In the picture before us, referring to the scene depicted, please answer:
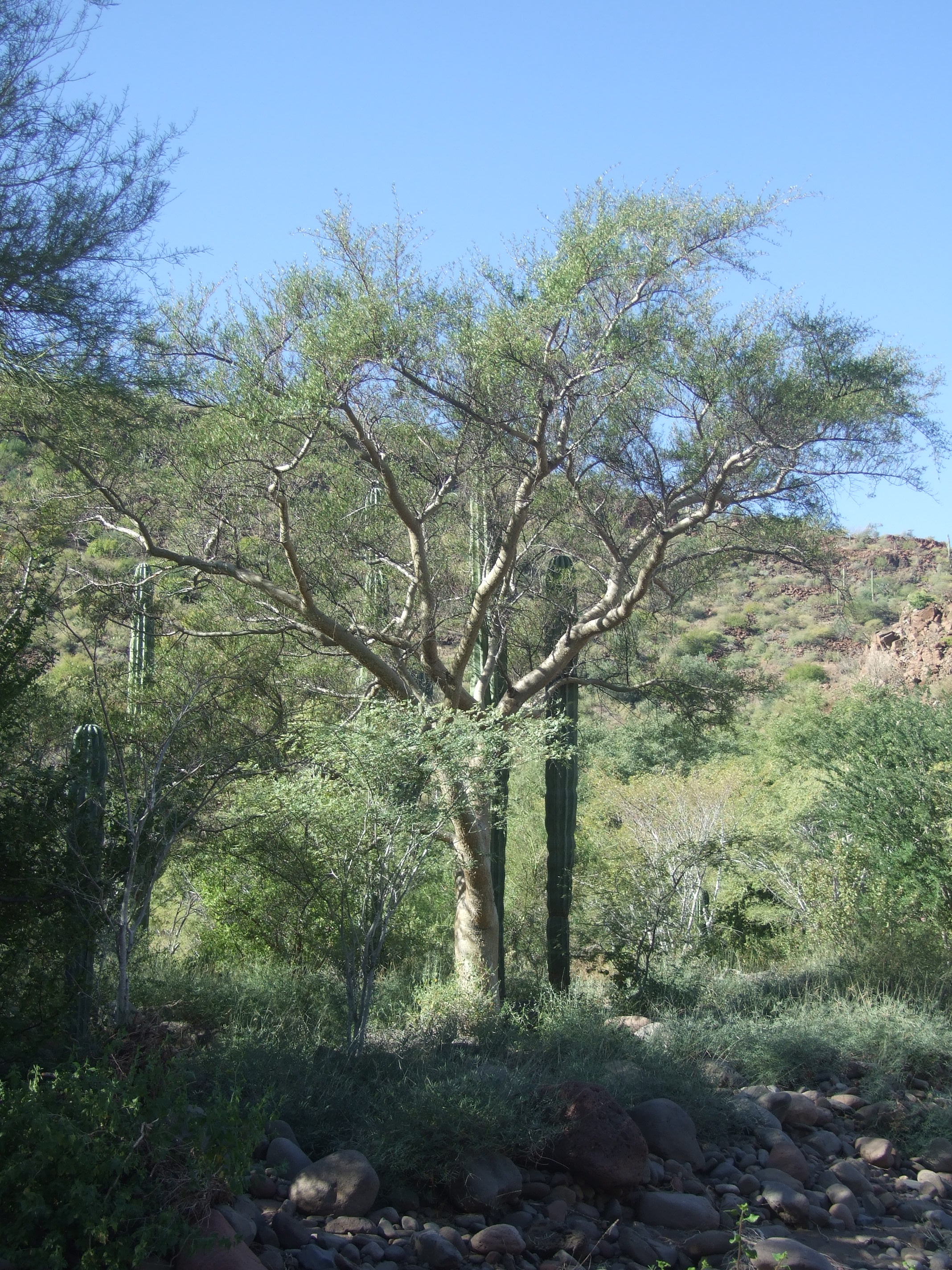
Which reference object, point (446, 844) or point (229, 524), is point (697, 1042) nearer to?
point (446, 844)

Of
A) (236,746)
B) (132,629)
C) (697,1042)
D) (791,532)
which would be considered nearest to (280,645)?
(132,629)

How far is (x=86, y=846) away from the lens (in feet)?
20.9

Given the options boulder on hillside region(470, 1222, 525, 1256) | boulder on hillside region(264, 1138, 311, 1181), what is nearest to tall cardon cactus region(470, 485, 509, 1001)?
boulder on hillside region(264, 1138, 311, 1181)

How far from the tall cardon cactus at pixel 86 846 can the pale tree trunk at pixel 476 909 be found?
4.62 metres

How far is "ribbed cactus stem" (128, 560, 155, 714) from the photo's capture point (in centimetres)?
1100

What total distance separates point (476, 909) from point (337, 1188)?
21.7ft

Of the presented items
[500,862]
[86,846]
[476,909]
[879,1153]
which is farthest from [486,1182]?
[500,862]

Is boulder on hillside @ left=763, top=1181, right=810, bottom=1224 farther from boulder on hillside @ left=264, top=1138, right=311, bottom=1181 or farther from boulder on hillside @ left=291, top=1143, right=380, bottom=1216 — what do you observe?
boulder on hillside @ left=264, top=1138, right=311, bottom=1181

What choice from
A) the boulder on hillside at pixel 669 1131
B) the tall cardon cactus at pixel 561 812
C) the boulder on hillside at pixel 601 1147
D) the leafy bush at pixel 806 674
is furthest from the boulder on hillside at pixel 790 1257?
the leafy bush at pixel 806 674

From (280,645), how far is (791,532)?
20.1 ft

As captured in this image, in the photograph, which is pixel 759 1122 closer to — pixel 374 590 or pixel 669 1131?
pixel 669 1131

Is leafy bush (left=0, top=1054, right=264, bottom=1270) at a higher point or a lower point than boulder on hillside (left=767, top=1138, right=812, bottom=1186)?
higher

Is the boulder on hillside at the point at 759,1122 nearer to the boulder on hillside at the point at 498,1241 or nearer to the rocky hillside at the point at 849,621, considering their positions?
the boulder on hillside at the point at 498,1241

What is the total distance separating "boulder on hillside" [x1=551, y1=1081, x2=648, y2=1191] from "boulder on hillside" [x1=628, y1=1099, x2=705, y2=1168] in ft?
1.39
